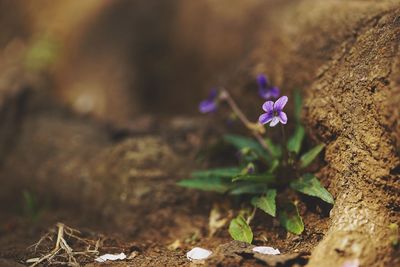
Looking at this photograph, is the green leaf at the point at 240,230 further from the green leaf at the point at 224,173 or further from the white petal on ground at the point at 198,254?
the green leaf at the point at 224,173

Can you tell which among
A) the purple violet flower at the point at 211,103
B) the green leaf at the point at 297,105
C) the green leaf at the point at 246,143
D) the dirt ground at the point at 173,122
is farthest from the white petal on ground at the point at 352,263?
the purple violet flower at the point at 211,103

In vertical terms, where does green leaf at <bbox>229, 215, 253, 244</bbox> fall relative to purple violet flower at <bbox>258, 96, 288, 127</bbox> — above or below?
below

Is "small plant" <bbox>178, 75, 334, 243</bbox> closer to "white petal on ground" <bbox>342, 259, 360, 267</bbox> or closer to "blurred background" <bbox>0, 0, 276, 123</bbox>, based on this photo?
"white petal on ground" <bbox>342, 259, 360, 267</bbox>

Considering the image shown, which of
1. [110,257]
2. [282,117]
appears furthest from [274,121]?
[110,257]

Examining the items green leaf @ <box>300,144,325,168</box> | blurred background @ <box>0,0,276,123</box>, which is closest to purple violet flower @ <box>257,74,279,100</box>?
green leaf @ <box>300,144,325,168</box>

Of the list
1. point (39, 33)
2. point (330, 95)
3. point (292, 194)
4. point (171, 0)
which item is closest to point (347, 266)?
Answer: point (292, 194)

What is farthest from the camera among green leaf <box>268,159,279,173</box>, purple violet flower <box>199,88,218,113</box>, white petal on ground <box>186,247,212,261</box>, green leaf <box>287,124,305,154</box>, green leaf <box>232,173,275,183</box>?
purple violet flower <box>199,88,218,113</box>
